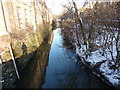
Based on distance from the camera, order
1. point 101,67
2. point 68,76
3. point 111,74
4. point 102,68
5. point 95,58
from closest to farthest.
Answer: point 111,74 < point 102,68 < point 101,67 < point 68,76 < point 95,58

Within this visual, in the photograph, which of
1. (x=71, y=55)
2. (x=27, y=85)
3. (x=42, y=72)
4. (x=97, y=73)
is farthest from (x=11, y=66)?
(x=71, y=55)

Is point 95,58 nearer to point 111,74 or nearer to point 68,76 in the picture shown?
point 111,74

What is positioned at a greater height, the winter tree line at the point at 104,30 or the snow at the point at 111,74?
the winter tree line at the point at 104,30

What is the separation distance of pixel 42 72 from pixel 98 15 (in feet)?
17.7

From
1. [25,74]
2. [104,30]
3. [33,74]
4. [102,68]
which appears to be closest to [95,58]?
[102,68]

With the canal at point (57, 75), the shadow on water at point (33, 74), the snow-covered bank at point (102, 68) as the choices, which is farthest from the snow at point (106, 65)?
the shadow on water at point (33, 74)

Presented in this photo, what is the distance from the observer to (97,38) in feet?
31.4

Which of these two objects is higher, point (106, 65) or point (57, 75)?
point (106, 65)

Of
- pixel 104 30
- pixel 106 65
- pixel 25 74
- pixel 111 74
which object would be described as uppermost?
pixel 104 30

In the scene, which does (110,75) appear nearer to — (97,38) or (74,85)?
(74,85)

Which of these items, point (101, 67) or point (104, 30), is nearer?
point (101, 67)

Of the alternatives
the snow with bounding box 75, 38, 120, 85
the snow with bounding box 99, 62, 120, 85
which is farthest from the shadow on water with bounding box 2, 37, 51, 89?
the snow with bounding box 99, 62, 120, 85

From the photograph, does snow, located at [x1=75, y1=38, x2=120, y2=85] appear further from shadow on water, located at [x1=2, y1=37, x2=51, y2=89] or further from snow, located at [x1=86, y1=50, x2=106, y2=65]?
shadow on water, located at [x1=2, y1=37, x2=51, y2=89]

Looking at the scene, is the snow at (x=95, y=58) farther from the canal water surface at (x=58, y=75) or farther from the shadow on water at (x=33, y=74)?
the shadow on water at (x=33, y=74)
